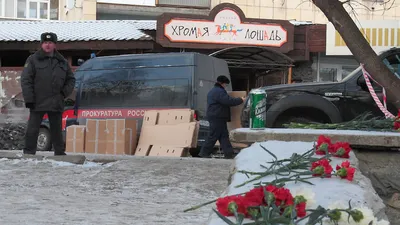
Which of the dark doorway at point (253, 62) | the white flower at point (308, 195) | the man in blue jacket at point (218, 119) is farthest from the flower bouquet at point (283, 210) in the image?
the dark doorway at point (253, 62)

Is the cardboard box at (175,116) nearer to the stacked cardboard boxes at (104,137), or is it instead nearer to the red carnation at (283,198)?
the stacked cardboard boxes at (104,137)

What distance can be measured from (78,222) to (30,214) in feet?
1.65

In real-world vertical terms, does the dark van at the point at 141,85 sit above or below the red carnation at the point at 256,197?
above

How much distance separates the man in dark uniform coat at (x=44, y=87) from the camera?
24.3ft

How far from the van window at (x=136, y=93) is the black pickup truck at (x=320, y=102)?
9.67 ft

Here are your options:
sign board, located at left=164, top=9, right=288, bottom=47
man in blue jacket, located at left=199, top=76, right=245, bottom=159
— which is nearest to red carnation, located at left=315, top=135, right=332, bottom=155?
man in blue jacket, located at left=199, top=76, right=245, bottom=159

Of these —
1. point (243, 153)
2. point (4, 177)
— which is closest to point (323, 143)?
point (243, 153)

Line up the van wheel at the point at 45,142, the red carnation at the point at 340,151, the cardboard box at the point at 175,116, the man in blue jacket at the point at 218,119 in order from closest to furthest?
1. the red carnation at the point at 340,151
2. the man in blue jacket at the point at 218,119
3. the cardboard box at the point at 175,116
4. the van wheel at the point at 45,142

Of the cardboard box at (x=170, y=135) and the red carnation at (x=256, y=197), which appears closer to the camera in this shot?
the red carnation at (x=256, y=197)

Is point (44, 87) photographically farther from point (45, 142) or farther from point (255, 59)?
point (255, 59)

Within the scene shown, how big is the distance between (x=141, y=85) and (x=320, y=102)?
450 centimetres

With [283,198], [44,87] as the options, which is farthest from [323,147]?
[44,87]

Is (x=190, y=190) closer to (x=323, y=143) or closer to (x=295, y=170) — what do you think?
(x=323, y=143)

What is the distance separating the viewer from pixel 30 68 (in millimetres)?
7438
